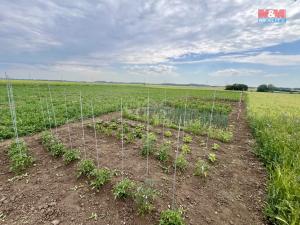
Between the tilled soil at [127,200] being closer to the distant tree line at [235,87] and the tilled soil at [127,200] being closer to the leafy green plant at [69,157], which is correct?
the leafy green plant at [69,157]

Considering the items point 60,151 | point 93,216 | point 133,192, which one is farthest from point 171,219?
point 60,151

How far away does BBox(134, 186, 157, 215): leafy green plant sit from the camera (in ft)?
8.53

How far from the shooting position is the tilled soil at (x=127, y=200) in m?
2.57

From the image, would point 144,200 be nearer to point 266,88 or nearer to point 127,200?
point 127,200

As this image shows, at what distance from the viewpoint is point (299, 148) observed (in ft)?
14.8

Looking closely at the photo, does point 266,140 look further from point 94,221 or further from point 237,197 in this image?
point 94,221

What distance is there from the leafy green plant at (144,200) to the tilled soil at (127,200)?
0.26 ft

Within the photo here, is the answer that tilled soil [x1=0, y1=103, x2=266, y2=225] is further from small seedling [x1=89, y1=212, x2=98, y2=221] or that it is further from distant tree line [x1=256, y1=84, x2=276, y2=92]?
distant tree line [x1=256, y1=84, x2=276, y2=92]

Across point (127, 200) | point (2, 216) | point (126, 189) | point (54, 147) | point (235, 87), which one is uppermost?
point (235, 87)

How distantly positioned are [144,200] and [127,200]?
0.31m

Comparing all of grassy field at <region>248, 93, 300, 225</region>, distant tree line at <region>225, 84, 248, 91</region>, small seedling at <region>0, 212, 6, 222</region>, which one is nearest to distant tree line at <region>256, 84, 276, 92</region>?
distant tree line at <region>225, 84, 248, 91</region>

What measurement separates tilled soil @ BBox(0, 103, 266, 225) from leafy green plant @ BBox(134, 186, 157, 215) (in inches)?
3.1

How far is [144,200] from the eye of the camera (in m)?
2.66

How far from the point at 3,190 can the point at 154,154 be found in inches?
114
